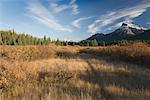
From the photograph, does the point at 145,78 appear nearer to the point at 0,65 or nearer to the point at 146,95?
the point at 146,95

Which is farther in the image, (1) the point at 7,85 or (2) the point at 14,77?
(2) the point at 14,77

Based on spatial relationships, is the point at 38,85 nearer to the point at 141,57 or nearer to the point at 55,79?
the point at 55,79

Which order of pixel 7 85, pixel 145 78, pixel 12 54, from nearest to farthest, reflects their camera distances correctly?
pixel 7 85 → pixel 145 78 → pixel 12 54

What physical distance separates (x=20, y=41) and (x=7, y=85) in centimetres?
9892

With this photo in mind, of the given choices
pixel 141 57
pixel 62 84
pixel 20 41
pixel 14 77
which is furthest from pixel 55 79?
pixel 20 41

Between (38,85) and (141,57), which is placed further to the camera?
(141,57)

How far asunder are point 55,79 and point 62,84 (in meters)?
0.54

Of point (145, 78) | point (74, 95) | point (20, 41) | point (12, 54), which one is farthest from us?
point (20, 41)

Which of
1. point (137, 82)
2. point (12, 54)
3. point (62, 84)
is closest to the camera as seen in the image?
point (62, 84)

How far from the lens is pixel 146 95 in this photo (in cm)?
777

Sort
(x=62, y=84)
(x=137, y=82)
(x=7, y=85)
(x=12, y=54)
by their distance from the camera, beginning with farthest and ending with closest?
(x=12, y=54), (x=137, y=82), (x=62, y=84), (x=7, y=85)

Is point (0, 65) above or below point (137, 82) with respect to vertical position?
above

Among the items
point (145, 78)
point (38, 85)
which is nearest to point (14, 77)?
point (38, 85)

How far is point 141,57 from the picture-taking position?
59.0 ft
